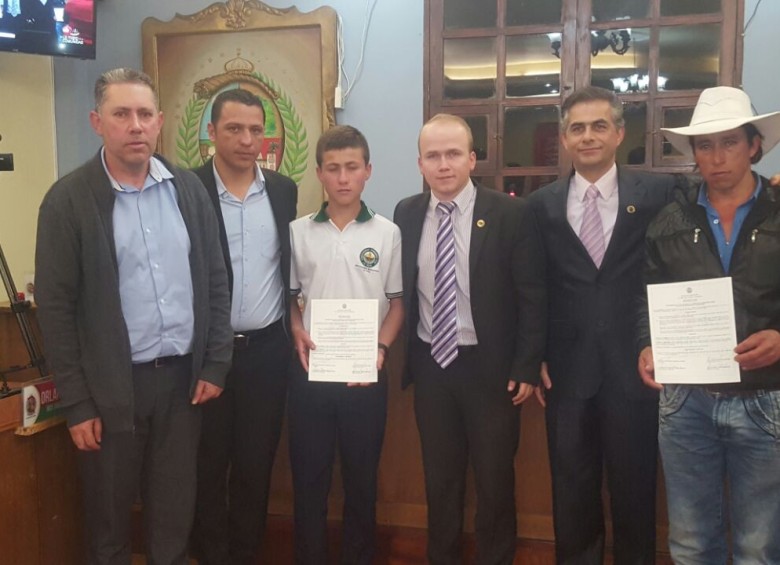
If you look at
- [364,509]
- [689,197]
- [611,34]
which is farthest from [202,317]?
[611,34]

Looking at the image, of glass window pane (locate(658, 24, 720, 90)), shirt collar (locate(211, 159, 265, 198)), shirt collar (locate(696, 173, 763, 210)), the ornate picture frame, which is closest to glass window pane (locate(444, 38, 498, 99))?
the ornate picture frame

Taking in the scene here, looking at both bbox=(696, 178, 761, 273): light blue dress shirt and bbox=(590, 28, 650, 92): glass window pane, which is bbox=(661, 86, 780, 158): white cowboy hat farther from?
bbox=(590, 28, 650, 92): glass window pane

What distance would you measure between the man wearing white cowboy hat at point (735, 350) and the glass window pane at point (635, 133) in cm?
190

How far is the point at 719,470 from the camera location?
1.73 m

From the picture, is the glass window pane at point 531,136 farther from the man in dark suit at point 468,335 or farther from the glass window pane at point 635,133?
the man in dark suit at point 468,335

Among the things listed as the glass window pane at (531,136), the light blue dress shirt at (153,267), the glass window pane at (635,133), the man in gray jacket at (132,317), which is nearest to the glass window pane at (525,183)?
the glass window pane at (531,136)

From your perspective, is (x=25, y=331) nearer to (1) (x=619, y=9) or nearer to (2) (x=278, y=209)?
(2) (x=278, y=209)

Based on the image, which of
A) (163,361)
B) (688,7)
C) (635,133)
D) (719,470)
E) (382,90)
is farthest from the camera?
(382,90)

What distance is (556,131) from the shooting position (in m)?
3.80

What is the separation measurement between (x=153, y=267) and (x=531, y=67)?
273 cm

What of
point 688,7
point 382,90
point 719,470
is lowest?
point 719,470

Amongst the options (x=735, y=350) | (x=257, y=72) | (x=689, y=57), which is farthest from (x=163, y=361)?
(x=689, y=57)

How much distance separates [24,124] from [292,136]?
5.00ft

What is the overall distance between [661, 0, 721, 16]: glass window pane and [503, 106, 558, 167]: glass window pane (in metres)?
0.78
